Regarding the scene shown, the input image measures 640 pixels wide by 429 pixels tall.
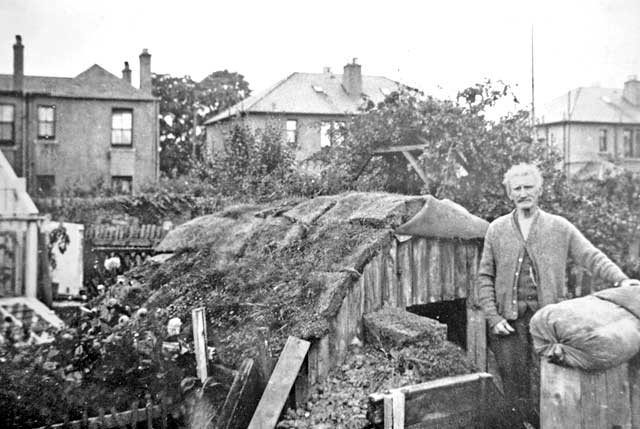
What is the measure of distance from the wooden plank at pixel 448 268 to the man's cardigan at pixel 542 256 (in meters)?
0.93

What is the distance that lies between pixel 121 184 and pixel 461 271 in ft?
42.6

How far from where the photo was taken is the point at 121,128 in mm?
15016

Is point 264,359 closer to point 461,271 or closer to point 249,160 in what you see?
point 461,271

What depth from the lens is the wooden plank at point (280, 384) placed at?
3428mm

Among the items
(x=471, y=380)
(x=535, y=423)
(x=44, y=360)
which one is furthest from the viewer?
(x=44, y=360)

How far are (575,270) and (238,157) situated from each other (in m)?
6.53

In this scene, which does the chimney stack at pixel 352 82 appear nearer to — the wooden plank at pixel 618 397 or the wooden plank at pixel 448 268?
the wooden plank at pixel 448 268

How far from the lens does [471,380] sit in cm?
326

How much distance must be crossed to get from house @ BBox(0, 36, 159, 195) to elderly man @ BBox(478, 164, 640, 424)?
353 centimetres

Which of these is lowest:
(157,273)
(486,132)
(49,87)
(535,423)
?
(535,423)

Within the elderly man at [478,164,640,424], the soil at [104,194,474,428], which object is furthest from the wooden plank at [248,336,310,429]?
the elderly man at [478,164,640,424]

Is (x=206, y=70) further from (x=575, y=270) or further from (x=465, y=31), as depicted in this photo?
(x=575, y=270)

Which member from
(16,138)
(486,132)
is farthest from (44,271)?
(486,132)

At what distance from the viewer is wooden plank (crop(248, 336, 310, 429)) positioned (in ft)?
11.2
